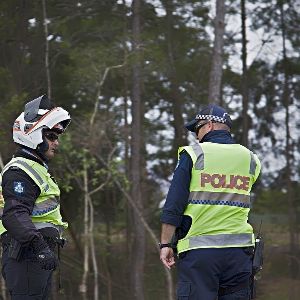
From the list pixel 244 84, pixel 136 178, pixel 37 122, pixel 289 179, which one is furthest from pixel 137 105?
pixel 37 122

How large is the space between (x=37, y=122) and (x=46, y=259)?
770 mm

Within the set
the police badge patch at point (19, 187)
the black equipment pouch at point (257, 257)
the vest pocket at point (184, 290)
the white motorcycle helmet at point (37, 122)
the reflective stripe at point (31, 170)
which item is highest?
the white motorcycle helmet at point (37, 122)

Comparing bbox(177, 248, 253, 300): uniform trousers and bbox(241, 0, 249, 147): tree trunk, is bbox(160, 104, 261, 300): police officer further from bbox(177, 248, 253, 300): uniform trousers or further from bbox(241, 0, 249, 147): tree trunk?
bbox(241, 0, 249, 147): tree trunk

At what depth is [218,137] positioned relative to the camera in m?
3.90

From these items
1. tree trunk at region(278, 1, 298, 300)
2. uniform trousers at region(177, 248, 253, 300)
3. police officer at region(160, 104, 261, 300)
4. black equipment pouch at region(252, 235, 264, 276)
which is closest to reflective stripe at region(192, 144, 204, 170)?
police officer at region(160, 104, 261, 300)

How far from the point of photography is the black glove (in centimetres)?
362

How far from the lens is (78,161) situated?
47.1ft

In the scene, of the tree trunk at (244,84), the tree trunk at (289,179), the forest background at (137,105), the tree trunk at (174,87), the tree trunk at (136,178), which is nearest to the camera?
the forest background at (137,105)

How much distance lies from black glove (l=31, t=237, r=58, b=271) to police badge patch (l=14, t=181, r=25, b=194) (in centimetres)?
27

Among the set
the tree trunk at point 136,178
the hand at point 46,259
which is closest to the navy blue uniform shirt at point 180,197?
the hand at point 46,259

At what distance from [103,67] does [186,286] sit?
37.6 ft

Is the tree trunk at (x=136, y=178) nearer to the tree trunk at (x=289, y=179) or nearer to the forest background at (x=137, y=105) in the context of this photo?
the forest background at (x=137, y=105)

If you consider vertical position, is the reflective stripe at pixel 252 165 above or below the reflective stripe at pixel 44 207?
above

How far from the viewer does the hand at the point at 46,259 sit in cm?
362
